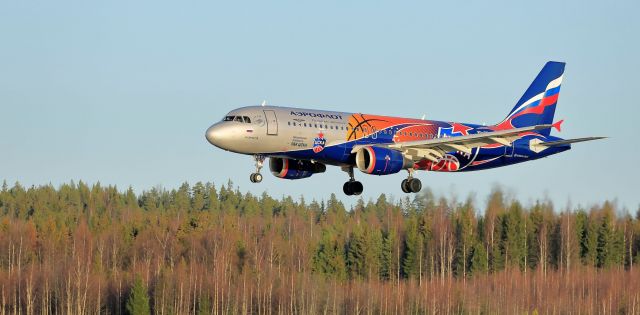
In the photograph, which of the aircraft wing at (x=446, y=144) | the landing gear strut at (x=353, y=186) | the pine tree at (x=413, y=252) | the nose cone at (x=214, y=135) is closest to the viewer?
the nose cone at (x=214, y=135)

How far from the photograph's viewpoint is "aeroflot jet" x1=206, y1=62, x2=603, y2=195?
63438 millimetres

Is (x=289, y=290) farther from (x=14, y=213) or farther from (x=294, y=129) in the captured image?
(x=14, y=213)

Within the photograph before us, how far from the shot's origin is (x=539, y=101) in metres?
78.5

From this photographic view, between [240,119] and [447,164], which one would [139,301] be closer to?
[447,164]

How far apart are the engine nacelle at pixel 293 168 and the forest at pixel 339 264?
121ft

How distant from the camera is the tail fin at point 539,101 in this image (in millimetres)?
77562

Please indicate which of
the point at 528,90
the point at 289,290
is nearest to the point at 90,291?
the point at 289,290

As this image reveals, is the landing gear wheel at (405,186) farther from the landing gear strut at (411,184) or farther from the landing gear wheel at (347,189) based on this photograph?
the landing gear wheel at (347,189)

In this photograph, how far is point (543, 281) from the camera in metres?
127

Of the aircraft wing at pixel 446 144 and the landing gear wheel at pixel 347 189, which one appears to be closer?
the aircraft wing at pixel 446 144

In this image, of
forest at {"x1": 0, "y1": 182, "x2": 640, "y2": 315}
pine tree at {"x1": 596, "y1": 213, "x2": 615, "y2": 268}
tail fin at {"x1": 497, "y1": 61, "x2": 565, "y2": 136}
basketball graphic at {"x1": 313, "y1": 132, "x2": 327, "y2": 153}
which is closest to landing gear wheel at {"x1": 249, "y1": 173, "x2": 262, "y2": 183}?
basketball graphic at {"x1": 313, "y1": 132, "x2": 327, "y2": 153}

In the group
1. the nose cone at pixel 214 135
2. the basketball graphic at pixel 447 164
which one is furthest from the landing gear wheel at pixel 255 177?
the basketball graphic at pixel 447 164

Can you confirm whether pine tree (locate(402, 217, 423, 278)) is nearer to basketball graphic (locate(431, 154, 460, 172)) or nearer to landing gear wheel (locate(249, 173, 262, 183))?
basketball graphic (locate(431, 154, 460, 172))

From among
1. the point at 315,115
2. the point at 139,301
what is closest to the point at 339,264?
the point at 139,301
